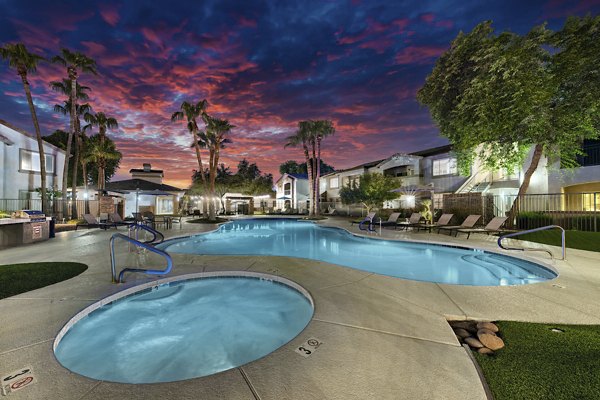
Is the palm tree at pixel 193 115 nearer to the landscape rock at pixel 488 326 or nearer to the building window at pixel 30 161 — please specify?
the building window at pixel 30 161

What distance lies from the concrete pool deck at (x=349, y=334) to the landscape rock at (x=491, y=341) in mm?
336

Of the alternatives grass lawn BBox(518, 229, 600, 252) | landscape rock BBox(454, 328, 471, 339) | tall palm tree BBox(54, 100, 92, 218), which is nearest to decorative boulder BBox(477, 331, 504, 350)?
landscape rock BBox(454, 328, 471, 339)

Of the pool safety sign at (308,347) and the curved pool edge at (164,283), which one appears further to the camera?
the curved pool edge at (164,283)

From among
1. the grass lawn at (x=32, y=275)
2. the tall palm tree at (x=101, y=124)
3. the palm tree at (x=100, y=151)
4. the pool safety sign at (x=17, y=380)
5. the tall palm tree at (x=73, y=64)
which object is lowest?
the grass lawn at (x=32, y=275)

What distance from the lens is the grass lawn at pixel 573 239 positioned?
29.0 feet

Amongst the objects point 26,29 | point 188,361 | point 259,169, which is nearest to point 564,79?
point 188,361

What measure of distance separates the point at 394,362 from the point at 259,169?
60.7 meters

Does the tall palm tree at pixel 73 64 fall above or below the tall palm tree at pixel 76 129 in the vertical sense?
above

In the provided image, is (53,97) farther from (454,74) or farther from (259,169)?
(259,169)

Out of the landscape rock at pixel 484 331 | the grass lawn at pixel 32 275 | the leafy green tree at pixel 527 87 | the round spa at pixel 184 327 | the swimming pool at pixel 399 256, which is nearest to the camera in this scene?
the landscape rock at pixel 484 331

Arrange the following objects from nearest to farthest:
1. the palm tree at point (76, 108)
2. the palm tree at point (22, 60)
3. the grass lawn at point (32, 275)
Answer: the grass lawn at point (32, 275) → the palm tree at point (22, 60) → the palm tree at point (76, 108)

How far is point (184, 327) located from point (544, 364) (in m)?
4.84

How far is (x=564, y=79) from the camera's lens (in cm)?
1136

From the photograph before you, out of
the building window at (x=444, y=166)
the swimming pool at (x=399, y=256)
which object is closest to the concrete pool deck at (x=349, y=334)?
the swimming pool at (x=399, y=256)
